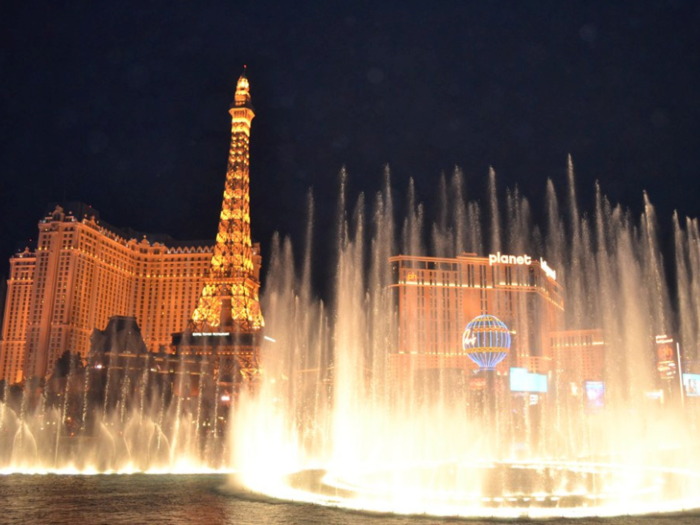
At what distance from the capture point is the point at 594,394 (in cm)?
7000

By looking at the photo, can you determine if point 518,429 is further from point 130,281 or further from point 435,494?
point 130,281

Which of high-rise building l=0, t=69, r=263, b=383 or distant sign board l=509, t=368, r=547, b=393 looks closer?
distant sign board l=509, t=368, r=547, b=393

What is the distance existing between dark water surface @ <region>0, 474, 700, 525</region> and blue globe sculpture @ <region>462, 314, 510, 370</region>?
47334 mm

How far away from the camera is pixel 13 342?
99.1 metres

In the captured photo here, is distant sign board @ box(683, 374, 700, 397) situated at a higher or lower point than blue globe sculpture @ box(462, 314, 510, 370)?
lower

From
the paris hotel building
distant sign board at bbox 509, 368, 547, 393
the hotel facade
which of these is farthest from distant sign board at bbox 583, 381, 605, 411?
the paris hotel building

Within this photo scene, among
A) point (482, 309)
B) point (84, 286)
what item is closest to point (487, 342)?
point (482, 309)

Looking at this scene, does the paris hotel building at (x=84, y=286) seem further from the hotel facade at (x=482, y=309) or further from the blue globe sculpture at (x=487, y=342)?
the blue globe sculpture at (x=487, y=342)

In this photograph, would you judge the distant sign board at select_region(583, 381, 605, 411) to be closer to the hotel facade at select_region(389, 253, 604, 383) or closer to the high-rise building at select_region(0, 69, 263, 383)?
the hotel facade at select_region(389, 253, 604, 383)

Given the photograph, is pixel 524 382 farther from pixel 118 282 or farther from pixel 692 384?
pixel 118 282

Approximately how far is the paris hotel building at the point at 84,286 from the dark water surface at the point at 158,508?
78633 millimetres

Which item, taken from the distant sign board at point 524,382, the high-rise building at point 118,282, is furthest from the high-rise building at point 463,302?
the distant sign board at point 524,382

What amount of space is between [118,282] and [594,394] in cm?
7526

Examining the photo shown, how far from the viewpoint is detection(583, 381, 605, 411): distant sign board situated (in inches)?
2731
